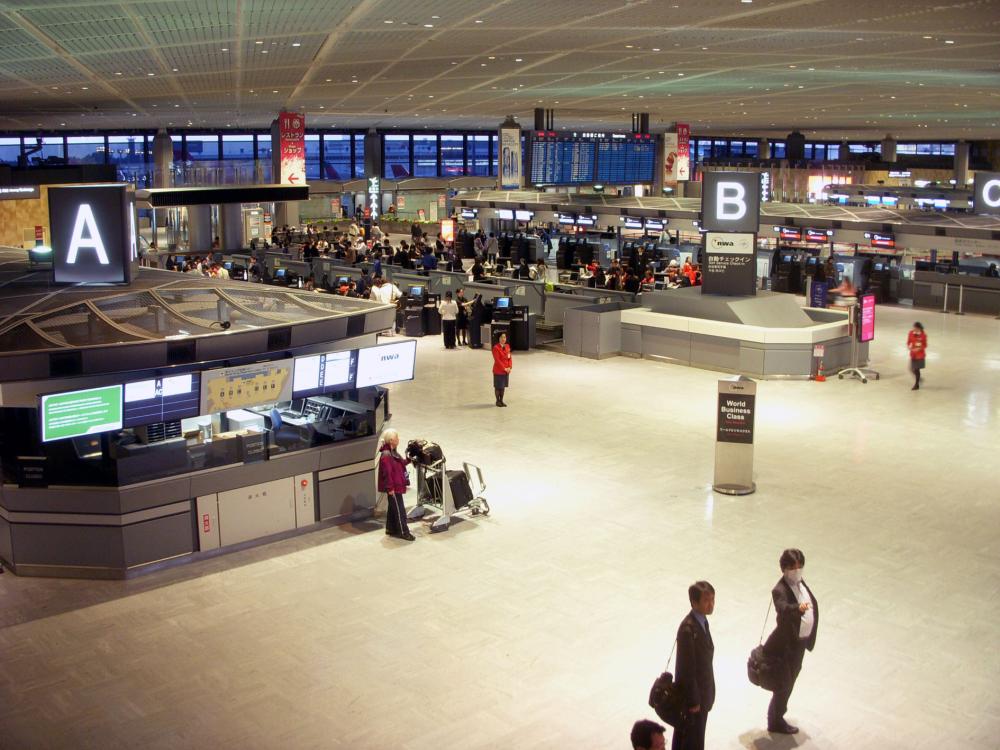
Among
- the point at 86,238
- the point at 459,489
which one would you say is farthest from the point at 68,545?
the point at 459,489

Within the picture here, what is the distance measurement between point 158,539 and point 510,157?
A: 18.4 meters

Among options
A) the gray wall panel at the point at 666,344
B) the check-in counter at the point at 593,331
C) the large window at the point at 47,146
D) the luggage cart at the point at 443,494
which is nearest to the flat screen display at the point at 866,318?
the gray wall panel at the point at 666,344

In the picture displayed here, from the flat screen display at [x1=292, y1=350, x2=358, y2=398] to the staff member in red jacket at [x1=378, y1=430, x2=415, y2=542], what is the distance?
2.72 feet

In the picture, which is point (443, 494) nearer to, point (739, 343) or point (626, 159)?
point (739, 343)

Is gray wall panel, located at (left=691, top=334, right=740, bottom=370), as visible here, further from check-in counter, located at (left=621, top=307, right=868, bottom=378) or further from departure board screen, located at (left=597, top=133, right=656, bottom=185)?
departure board screen, located at (left=597, top=133, right=656, bottom=185)

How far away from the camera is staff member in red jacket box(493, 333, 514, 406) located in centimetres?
1667

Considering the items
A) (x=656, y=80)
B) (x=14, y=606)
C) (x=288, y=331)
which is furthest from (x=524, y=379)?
(x=14, y=606)

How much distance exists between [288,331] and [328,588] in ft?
9.34

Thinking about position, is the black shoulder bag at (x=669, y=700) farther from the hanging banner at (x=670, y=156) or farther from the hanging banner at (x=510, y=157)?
the hanging banner at (x=670, y=156)

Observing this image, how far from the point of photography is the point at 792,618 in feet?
22.6

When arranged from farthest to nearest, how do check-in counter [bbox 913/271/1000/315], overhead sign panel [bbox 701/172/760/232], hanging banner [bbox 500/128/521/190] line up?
check-in counter [bbox 913/271/1000/315], hanging banner [bbox 500/128/521/190], overhead sign panel [bbox 701/172/760/232]

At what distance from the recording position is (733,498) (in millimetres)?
12516

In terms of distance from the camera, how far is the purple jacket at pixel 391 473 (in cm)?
1100

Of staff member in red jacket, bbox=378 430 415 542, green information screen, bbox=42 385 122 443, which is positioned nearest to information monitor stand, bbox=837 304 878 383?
staff member in red jacket, bbox=378 430 415 542
